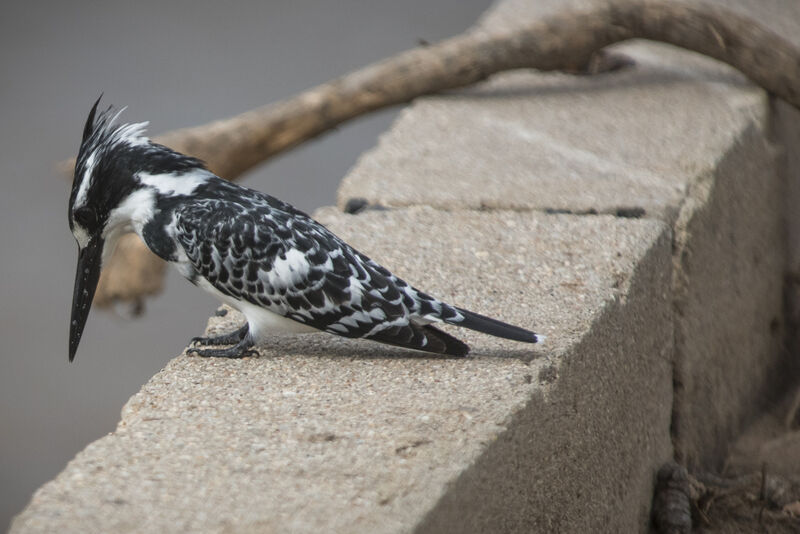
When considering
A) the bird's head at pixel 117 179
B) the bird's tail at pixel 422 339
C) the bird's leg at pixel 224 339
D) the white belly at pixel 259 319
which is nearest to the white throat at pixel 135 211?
the bird's head at pixel 117 179

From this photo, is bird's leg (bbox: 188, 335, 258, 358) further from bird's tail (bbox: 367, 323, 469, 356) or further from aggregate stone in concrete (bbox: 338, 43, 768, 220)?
aggregate stone in concrete (bbox: 338, 43, 768, 220)

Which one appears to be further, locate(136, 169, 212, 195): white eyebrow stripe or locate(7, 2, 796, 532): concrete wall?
locate(136, 169, 212, 195): white eyebrow stripe

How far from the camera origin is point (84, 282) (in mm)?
2441

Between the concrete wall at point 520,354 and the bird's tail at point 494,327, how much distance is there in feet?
0.20

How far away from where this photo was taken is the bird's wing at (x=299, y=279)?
7.31 feet

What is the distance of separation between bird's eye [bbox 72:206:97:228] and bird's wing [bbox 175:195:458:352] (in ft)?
0.68

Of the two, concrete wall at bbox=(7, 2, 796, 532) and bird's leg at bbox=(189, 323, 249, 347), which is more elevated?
bird's leg at bbox=(189, 323, 249, 347)

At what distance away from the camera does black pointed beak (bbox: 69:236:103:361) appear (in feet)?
7.91

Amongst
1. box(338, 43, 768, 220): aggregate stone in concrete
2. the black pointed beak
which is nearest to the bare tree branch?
box(338, 43, 768, 220): aggregate stone in concrete

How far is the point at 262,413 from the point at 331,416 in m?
0.13

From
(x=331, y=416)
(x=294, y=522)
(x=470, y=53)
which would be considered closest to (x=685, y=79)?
(x=470, y=53)

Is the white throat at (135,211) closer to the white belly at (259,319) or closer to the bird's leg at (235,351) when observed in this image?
the white belly at (259,319)

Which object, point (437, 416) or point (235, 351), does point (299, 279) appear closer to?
point (235, 351)

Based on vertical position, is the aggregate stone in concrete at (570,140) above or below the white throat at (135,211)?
below
